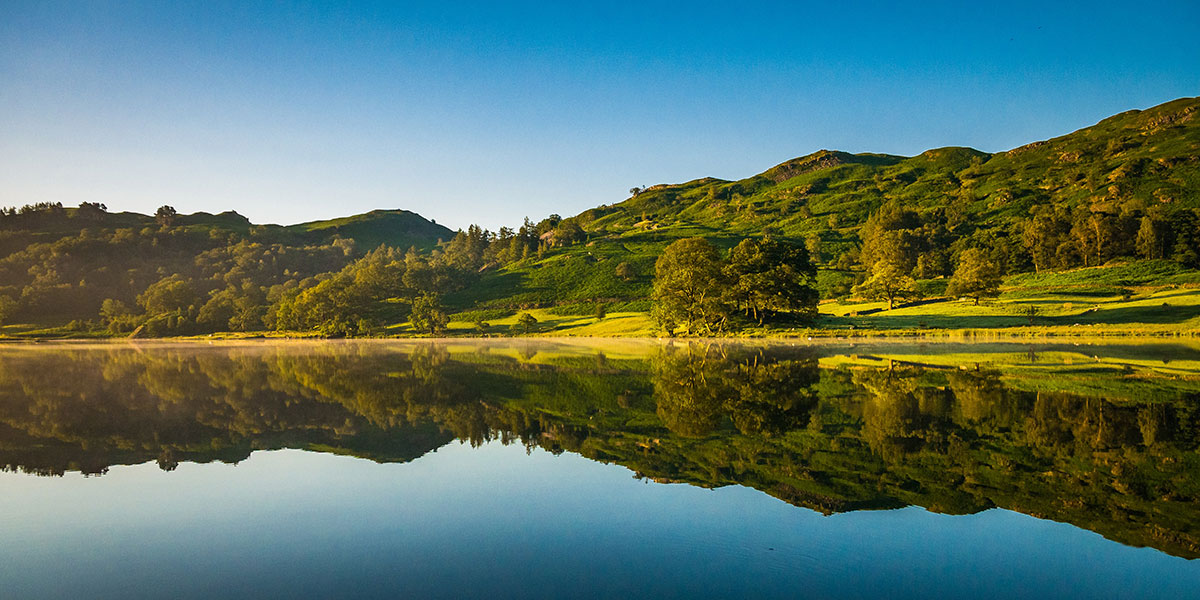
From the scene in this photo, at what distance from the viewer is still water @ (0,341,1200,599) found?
7637mm

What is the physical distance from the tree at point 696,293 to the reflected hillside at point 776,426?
38.2 m

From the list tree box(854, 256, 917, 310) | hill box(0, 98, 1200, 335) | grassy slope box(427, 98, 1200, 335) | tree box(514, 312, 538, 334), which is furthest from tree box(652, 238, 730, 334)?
tree box(514, 312, 538, 334)

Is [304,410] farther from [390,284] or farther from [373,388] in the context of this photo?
[390,284]

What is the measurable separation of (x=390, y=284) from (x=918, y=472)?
163 meters

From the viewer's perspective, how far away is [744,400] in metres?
22.3

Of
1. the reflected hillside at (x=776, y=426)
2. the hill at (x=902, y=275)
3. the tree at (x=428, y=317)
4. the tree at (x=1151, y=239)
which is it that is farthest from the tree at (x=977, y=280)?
the tree at (x=428, y=317)

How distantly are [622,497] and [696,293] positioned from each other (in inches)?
2627

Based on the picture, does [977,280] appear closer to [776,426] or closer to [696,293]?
[696,293]

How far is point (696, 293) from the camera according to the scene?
76.8m

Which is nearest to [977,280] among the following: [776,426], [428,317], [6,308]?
[776,426]

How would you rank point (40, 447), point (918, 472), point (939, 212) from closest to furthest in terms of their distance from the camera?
point (918, 472) → point (40, 447) → point (939, 212)

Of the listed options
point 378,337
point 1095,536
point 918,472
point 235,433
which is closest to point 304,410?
point 235,433

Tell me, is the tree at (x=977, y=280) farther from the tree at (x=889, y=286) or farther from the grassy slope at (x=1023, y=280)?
the tree at (x=889, y=286)

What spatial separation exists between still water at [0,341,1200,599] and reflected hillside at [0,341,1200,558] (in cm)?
11
